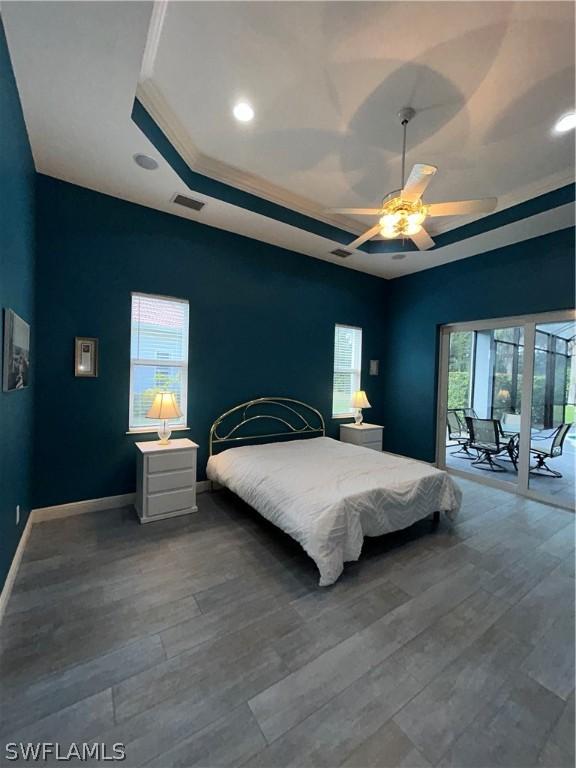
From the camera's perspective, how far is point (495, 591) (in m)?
2.18

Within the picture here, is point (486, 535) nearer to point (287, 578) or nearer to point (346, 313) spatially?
point (287, 578)

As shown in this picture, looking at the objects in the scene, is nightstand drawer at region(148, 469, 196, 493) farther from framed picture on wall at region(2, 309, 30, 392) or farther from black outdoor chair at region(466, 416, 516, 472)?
black outdoor chair at region(466, 416, 516, 472)

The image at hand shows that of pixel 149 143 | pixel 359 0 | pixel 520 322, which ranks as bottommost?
pixel 520 322

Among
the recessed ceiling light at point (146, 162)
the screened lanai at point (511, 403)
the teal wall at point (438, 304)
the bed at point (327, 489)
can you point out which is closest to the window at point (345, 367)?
the teal wall at point (438, 304)

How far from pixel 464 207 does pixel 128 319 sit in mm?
3302

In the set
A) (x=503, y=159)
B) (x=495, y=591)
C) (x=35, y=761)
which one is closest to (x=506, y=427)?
(x=495, y=591)

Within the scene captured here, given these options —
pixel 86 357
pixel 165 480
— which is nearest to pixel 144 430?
pixel 165 480

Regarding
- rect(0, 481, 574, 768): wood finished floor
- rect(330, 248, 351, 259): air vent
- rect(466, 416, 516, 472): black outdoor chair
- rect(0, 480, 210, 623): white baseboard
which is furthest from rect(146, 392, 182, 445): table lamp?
rect(466, 416, 516, 472): black outdoor chair

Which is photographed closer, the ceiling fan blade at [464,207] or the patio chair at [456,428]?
the ceiling fan blade at [464,207]

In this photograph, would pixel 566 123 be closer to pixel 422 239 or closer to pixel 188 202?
pixel 422 239

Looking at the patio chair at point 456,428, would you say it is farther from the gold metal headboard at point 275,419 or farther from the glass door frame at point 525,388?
the gold metal headboard at point 275,419

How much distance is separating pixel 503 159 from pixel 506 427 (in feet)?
10.6

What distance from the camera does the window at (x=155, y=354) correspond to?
348cm

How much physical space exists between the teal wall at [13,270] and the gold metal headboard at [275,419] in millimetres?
1877
